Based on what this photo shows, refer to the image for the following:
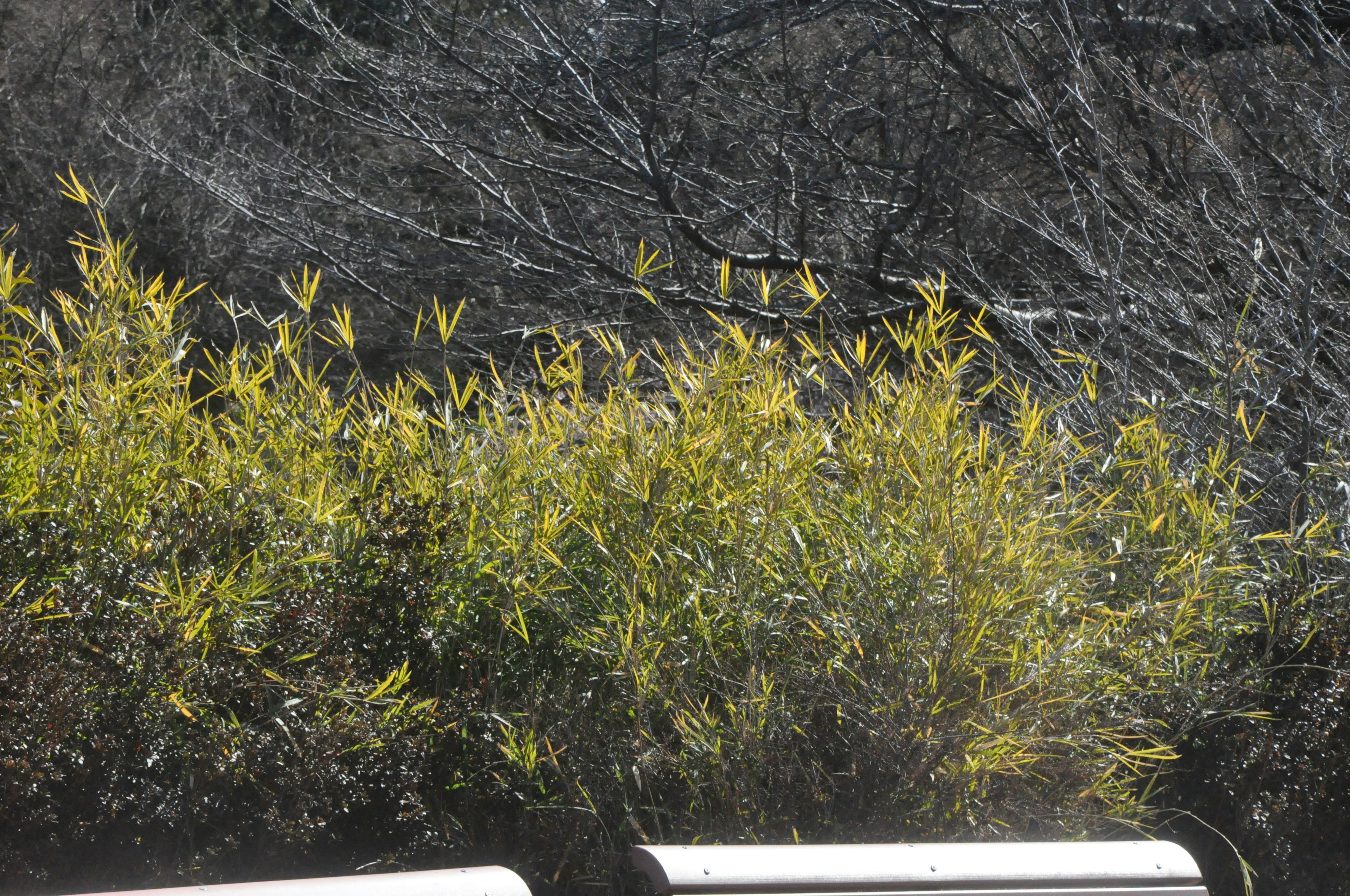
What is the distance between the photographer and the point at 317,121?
10.5m

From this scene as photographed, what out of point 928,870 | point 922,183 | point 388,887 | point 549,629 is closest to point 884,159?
point 922,183

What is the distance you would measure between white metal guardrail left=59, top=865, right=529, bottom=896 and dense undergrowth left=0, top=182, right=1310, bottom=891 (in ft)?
1.87

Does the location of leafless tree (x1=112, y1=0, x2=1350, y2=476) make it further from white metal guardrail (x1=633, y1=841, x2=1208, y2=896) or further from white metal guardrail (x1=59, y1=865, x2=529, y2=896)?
white metal guardrail (x1=59, y1=865, x2=529, y2=896)

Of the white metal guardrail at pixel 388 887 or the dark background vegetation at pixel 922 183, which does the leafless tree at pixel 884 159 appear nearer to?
the dark background vegetation at pixel 922 183

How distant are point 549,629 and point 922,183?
3378 millimetres

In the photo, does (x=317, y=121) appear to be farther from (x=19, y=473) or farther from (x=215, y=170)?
(x=19, y=473)

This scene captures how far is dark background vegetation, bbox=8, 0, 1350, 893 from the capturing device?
13.0ft

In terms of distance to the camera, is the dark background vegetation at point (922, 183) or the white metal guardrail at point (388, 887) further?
the dark background vegetation at point (922, 183)

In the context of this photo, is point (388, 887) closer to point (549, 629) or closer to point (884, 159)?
point (549, 629)

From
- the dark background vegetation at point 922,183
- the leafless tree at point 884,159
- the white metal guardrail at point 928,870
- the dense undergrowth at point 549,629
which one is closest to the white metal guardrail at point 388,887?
the white metal guardrail at point 928,870

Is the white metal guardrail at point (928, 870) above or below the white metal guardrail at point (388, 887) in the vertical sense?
below

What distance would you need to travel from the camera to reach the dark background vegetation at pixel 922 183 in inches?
156

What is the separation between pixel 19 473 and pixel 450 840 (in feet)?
3.36

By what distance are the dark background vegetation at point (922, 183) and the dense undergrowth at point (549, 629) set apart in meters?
0.80
